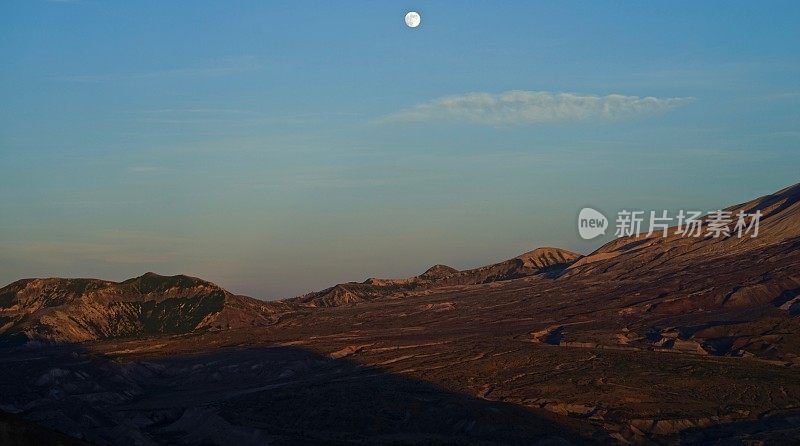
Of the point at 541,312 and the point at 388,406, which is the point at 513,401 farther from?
the point at 541,312

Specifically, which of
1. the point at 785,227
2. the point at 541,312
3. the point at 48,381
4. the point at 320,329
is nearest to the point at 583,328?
the point at 541,312

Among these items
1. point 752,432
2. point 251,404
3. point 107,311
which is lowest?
point 752,432

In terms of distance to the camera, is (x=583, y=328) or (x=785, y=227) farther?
(x=785, y=227)

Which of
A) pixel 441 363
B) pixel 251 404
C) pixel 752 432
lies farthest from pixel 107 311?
pixel 752 432

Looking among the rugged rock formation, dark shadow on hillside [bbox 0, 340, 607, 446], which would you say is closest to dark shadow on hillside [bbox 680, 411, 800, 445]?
dark shadow on hillside [bbox 0, 340, 607, 446]

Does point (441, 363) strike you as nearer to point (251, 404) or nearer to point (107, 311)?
Answer: point (251, 404)

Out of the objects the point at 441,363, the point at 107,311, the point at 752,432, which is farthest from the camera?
the point at 107,311

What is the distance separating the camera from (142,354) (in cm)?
15238

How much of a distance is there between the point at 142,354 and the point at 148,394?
25.3 m

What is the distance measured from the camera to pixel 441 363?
129875 millimetres

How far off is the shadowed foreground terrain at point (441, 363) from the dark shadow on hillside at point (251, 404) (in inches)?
11.5

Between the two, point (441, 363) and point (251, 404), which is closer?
point (251, 404)

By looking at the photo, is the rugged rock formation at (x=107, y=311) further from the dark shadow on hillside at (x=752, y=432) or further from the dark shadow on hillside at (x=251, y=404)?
the dark shadow on hillside at (x=752, y=432)

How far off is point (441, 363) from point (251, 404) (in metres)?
30.0
